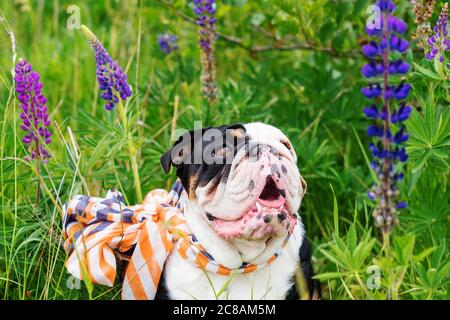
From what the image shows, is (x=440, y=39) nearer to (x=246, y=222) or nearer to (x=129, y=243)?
(x=246, y=222)

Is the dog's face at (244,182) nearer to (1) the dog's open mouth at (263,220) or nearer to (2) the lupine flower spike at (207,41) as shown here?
(1) the dog's open mouth at (263,220)

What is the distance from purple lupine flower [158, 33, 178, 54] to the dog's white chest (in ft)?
5.22

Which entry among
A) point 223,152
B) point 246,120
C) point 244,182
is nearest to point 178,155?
point 223,152

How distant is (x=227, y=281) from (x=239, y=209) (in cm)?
20

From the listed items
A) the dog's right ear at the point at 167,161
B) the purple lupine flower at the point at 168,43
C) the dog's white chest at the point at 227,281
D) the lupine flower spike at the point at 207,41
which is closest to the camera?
the dog's white chest at the point at 227,281

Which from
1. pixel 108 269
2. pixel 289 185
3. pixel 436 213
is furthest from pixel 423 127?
pixel 108 269

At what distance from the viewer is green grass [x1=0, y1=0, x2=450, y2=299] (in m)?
2.31

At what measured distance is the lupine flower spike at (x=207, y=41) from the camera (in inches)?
112

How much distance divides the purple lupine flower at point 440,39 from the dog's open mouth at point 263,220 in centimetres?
61

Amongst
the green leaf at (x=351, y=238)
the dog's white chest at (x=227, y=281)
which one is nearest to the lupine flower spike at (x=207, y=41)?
the dog's white chest at (x=227, y=281)

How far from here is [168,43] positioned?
11.7 ft

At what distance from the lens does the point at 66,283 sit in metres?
2.37

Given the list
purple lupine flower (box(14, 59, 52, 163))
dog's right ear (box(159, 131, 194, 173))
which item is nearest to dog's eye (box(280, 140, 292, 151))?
dog's right ear (box(159, 131, 194, 173))

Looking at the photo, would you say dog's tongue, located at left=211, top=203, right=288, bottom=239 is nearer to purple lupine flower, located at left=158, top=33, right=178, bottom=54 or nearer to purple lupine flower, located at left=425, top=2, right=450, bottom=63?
purple lupine flower, located at left=425, top=2, right=450, bottom=63
